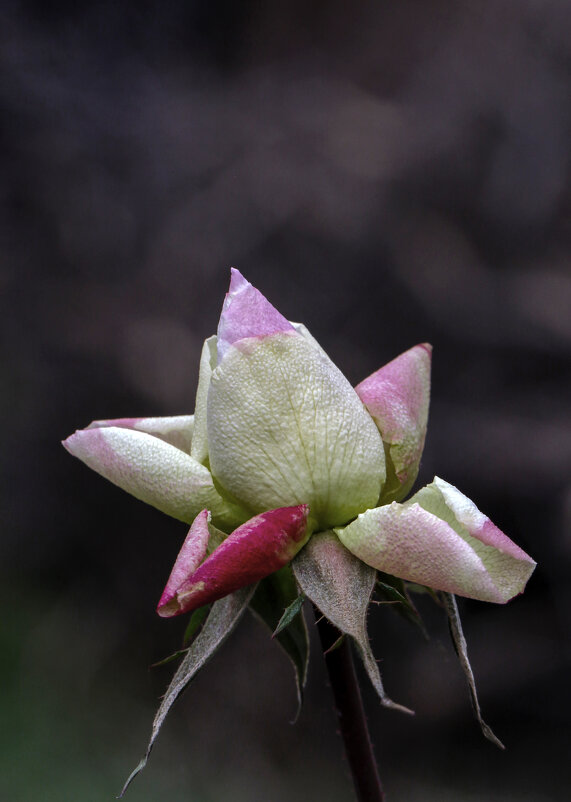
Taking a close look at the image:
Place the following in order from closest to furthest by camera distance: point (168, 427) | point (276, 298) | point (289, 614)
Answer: point (289, 614) → point (168, 427) → point (276, 298)

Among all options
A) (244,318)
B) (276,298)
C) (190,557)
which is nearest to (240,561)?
(190,557)

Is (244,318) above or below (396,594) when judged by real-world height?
above

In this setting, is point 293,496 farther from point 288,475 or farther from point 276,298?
point 276,298

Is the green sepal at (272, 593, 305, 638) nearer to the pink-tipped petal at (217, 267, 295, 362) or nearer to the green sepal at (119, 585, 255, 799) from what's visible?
the green sepal at (119, 585, 255, 799)

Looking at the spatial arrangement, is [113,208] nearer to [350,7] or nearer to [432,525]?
[350,7]

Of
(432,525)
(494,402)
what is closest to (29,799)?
(494,402)

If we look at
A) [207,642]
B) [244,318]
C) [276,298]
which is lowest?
[276,298]

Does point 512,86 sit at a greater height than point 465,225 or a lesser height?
greater
